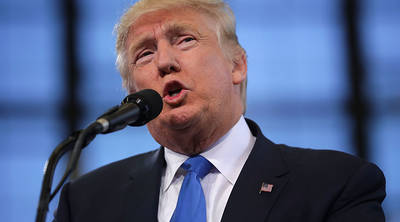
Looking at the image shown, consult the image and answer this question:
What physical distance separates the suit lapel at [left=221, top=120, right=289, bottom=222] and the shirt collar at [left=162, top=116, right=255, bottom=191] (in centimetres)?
6

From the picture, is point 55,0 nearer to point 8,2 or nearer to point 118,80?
point 8,2

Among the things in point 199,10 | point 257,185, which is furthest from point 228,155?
point 199,10

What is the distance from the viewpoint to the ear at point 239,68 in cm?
217

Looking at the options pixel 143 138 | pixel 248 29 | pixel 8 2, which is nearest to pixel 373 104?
pixel 248 29

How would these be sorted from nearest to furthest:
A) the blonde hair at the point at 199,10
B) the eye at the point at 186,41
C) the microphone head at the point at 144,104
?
the microphone head at the point at 144,104
the eye at the point at 186,41
the blonde hair at the point at 199,10

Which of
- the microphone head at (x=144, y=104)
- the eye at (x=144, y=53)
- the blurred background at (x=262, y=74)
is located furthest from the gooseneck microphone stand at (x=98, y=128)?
the blurred background at (x=262, y=74)

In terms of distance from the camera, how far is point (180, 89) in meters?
1.94

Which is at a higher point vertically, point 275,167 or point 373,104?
point 275,167

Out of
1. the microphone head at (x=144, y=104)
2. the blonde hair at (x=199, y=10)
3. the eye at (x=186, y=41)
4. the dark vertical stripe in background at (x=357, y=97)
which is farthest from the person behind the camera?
the dark vertical stripe in background at (x=357, y=97)

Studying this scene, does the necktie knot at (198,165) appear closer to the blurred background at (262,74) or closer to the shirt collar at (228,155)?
the shirt collar at (228,155)

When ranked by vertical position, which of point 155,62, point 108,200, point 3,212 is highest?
point 155,62

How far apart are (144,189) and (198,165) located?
0.22m

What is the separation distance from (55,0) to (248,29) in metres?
1.49

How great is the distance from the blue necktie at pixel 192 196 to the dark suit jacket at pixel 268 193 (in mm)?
100
